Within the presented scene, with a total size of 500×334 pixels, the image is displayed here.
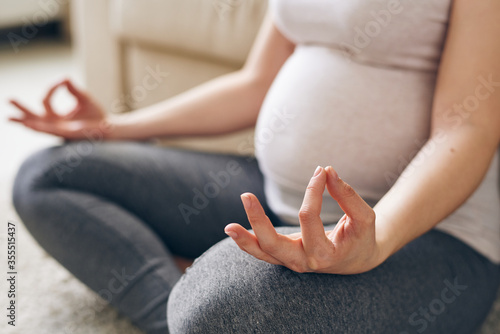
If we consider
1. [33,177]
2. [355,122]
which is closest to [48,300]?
[33,177]

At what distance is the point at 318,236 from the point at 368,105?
9.7 inches

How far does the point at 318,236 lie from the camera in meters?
0.44

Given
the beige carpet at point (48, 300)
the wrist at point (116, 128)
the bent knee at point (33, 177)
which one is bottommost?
the beige carpet at point (48, 300)

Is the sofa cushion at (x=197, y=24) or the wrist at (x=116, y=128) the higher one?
the sofa cushion at (x=197, y=24)

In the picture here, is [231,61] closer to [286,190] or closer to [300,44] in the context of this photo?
[300,44]

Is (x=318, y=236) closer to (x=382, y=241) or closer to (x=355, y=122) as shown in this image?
(x=382, y=241)

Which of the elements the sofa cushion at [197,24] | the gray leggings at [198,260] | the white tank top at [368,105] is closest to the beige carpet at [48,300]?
the gray leggings at [198,260]

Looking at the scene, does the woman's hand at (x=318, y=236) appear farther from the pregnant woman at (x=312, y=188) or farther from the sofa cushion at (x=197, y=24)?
the sofa cushion at (x=197, y=24)

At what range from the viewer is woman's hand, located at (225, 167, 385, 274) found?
432 millimetres

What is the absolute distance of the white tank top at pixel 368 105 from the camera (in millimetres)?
618

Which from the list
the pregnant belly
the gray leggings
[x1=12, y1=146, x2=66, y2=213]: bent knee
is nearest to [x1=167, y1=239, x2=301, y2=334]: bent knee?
the gray leggings

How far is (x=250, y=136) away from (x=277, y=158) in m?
0.52

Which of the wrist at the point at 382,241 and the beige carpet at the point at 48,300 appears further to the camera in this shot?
the beige carpet at the point at 48,300

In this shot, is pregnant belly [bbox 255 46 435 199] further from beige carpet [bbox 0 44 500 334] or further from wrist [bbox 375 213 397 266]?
beige carpet [bbox 0 44 500 334]
